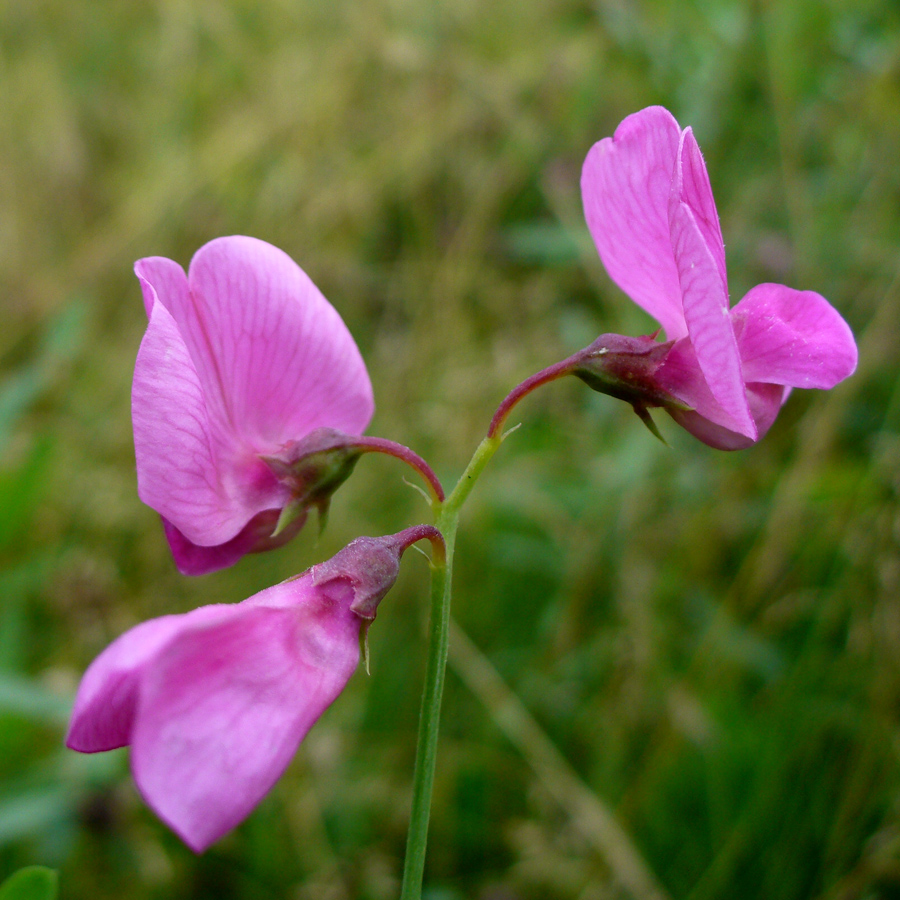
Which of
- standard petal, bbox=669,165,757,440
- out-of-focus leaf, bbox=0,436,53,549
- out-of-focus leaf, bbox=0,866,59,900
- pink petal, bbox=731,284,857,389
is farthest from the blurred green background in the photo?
standard petal, bbox=669,165,757,440

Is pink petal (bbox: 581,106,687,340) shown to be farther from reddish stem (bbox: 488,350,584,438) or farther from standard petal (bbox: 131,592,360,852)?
standard petal (bbox: 131,592,360,852)

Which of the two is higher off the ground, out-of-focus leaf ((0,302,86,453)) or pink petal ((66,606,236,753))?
pink petal ((66,606,236,753))

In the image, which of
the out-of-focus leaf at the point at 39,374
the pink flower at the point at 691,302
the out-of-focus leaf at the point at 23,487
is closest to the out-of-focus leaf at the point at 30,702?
the out-of-focus leaf at the point at 23,487

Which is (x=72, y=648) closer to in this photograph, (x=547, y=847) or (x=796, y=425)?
(x=547, y=847)

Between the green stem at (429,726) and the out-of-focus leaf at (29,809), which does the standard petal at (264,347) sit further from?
the out-of-focus leaf at (29,809)

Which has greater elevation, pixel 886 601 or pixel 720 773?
pixel 886 601

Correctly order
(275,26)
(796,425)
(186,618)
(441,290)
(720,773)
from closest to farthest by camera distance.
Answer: (186,618), (720,773), (796,425), (441,290), (275,26)

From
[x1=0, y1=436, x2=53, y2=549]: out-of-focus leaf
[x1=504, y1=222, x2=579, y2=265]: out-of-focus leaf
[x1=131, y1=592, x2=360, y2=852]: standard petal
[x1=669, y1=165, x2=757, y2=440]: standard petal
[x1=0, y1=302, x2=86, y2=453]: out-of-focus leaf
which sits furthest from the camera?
[x1=504, y1=222, x2=579, y2=265]: out-of-focus leaf

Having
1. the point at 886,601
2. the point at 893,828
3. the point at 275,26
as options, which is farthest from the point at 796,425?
the point at 275,26
